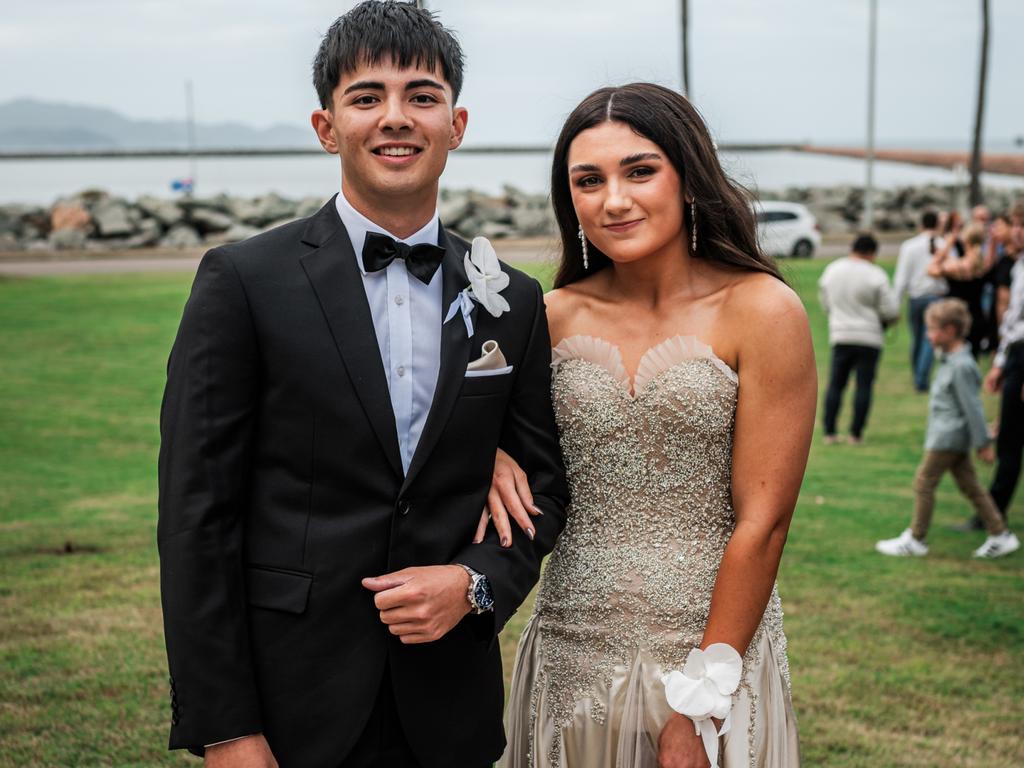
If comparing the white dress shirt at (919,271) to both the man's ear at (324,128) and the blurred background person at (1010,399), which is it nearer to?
the blurred background person at (1010,399)

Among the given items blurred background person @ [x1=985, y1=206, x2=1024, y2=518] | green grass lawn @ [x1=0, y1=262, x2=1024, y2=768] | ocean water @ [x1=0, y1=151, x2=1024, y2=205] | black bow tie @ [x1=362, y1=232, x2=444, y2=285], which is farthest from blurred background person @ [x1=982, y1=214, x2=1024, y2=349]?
ocean water @ [x1=0, y1=151, x2=1024, y2=205]

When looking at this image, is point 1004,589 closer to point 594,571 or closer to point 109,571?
point 594,571

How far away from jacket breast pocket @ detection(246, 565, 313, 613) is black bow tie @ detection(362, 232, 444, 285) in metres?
0.68

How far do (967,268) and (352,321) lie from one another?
38.4 ft


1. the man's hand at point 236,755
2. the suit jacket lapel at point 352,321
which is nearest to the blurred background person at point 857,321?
the suit jacket lapel at point 352,321

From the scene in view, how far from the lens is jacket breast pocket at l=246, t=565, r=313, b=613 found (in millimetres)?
2430

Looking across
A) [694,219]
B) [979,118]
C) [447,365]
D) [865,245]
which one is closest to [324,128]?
[447,365]

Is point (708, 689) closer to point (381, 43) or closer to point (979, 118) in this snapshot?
point (381, 43)

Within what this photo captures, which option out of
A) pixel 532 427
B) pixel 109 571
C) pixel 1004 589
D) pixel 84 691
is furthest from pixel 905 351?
pixel 532 427

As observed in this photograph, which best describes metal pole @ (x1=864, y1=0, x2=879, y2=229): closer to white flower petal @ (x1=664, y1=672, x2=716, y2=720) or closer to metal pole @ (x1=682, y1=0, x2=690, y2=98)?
metal pole @ (x1=682, y1=0, x2=690, y2=98)

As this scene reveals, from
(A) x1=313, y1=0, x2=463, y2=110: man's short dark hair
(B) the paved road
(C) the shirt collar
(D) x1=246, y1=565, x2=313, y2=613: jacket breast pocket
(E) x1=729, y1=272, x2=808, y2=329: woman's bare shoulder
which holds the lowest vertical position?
(B) the paved road

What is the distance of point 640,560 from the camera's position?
3.05 meters

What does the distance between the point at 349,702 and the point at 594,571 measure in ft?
2.90

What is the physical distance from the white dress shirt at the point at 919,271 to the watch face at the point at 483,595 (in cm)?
1195
